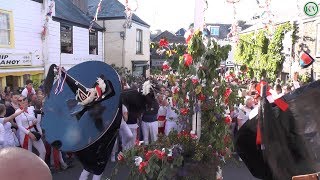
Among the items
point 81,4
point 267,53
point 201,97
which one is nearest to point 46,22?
point 81,4

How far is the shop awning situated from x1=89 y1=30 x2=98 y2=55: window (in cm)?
525

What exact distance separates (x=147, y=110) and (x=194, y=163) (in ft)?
12.5

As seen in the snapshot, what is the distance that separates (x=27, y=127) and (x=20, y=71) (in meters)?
6.65

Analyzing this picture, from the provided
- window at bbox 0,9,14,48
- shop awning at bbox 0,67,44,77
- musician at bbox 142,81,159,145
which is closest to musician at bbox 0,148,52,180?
musician at bbox 142,81,159,145

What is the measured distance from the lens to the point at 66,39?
1567 centimetres

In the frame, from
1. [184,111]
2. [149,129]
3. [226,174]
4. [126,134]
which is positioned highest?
[184,111]

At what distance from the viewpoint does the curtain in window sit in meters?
11.9

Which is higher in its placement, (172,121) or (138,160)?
(172,121)

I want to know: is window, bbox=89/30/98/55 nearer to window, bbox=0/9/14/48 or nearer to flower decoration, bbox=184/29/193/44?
window, bbox=0/9/14/48

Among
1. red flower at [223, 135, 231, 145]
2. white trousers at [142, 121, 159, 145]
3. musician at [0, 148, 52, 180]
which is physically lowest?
white trousers at [142, 121, 159, 145]

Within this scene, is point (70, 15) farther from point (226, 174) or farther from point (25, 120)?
point (226, 174)

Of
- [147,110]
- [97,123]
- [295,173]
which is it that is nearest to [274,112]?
[295,173]

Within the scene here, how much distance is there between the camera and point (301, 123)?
9.66 ft

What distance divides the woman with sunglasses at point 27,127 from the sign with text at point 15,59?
5.74 metres
